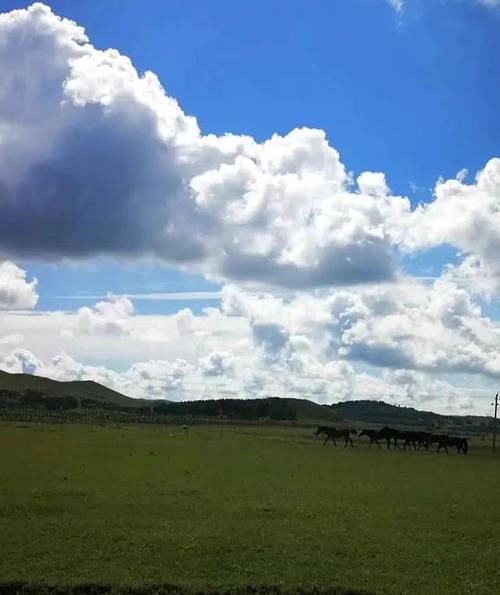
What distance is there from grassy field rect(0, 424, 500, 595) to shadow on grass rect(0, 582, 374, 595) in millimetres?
288

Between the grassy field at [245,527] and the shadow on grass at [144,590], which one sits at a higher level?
the grassy field at [245,527]

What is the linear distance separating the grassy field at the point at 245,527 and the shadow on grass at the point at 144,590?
0.29m

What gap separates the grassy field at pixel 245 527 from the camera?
18.0 metres

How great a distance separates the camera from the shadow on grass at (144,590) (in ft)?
54.4

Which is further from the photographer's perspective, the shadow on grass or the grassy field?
the grassy field

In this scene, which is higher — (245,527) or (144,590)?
(245,527)

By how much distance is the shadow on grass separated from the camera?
16594mm

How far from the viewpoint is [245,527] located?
2253 cm

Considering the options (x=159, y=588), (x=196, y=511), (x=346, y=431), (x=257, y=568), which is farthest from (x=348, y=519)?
(x=346, y=431)

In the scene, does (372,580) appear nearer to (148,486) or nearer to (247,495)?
(247,495)

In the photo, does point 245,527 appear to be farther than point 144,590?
Yes

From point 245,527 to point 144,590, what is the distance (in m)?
6.20

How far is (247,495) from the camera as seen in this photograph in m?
29.1

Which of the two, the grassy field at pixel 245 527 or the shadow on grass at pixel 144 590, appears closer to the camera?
the shadow on grass at pixel 144 590
